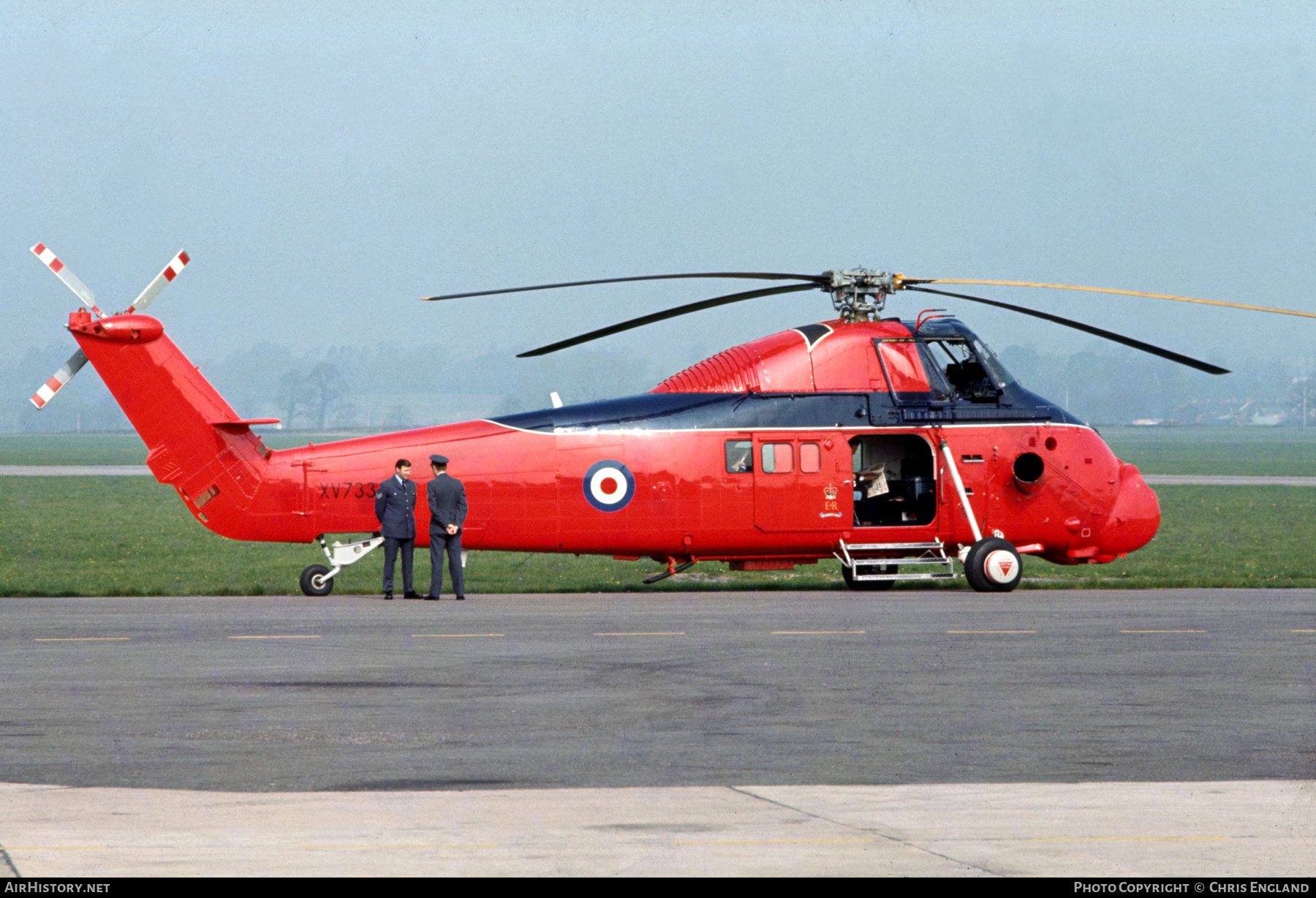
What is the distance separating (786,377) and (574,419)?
3305 millimetres

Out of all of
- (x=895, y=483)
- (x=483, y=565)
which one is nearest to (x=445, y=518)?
(x=895, y=483)

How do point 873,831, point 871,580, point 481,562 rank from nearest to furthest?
1. point 873,831
2. point 871,580
3. point 481,562

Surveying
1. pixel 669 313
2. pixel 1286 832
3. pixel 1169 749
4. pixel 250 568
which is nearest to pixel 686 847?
pixel 1286 832

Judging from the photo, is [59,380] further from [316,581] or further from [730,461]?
[730,461]

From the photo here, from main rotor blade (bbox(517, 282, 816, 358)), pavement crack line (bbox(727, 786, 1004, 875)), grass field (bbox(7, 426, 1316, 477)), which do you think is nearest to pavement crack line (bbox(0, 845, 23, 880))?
pavement crack line (bbox(727, 786, 1004, 875))

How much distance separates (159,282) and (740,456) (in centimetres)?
878

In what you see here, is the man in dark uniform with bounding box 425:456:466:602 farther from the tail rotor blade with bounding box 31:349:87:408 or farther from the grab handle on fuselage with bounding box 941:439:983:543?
the grab handle on fuselage with bounding box 941:439:983:543

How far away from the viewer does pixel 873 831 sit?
7.63 m

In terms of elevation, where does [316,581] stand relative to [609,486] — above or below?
below

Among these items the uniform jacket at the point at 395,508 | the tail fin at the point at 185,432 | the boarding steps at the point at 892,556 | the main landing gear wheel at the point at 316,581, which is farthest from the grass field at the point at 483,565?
the uniform jacket at the point at 395,508

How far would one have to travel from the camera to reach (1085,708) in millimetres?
11938

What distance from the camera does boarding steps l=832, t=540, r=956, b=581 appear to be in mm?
23438

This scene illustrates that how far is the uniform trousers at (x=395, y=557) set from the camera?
2219 cm

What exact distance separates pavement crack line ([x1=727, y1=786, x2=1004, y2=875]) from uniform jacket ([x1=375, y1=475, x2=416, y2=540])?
1369 cm
